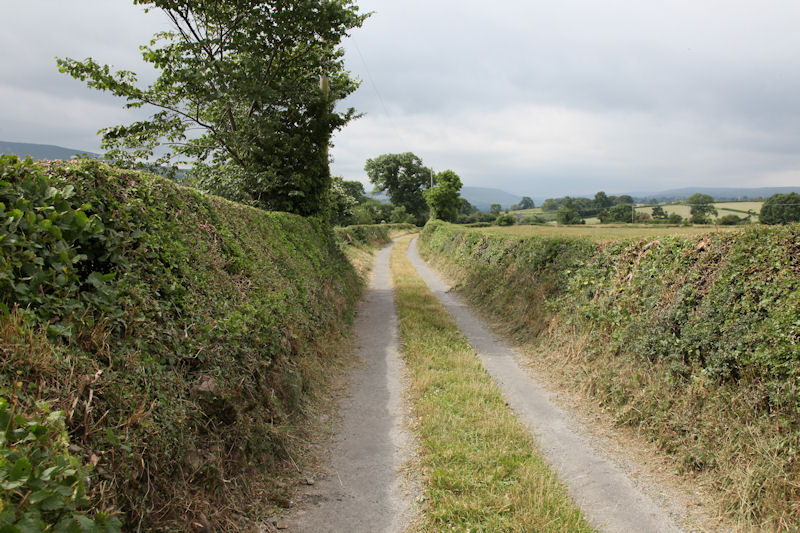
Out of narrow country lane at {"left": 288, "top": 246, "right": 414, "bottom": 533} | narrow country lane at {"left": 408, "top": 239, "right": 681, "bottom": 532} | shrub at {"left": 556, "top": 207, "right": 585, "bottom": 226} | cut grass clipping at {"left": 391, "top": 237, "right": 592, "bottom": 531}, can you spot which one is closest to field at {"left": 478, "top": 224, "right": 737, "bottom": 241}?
narrow country lane at {"left": 408, "top": 239, "right": 681, "bottom": 532}

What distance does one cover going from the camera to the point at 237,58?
13977 millimetres

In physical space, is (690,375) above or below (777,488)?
above

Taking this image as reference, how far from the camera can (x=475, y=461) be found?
4656mm

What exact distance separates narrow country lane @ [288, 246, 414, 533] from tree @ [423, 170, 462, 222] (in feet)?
174

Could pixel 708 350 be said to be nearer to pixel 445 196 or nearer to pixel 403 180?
pixel 445 196

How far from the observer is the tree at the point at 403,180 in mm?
94688

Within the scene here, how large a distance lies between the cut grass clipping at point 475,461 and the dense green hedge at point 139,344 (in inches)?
68.5

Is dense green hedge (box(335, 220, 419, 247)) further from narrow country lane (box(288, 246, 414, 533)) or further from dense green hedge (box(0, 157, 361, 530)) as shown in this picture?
dense green hedge (box(0, 157, 361, 530))

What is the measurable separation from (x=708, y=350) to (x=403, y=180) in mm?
91649

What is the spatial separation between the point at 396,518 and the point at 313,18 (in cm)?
1353

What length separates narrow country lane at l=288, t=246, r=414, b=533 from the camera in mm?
3902

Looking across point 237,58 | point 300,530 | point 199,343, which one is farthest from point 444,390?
point 237,58

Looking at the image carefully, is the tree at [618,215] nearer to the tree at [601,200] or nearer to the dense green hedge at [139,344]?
the tree at [601,200]

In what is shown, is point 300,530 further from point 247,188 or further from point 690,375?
point 247,188
